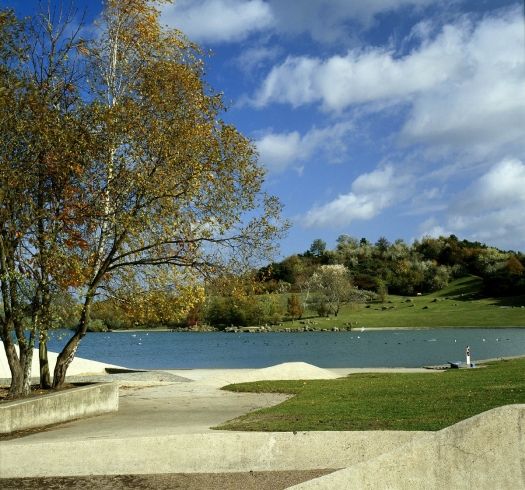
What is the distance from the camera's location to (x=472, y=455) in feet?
27.1

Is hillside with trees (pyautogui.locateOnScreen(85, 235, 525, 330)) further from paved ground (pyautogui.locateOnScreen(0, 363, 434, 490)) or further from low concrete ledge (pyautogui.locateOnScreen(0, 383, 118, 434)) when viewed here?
low concrete ledge (pyautogui.locateOnScreen(0, 383, 118, 434))

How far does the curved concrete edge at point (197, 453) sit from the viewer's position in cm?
1066

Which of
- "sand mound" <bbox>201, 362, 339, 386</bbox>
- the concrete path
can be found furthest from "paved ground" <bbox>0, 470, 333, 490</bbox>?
"sand mound" <bbox>201, 362, 339, 386</bbox>

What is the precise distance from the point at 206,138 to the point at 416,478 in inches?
453

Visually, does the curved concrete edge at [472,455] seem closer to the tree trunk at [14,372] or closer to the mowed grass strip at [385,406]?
the mowed grass strip at [385,406]

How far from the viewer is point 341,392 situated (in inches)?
757

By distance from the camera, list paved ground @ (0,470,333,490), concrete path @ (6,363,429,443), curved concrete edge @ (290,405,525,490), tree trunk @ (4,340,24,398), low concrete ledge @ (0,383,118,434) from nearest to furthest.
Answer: curved concrete edge @ (290,405,525,490) → paved ground @ (0,470,333,490) → concrete path @ (6,363,429,443) → low concrete ledge @ (0,383,118,434) → tree trunk @ (4,340,24,398)

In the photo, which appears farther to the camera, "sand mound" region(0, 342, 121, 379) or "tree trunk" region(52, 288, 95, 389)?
"sand mound" region(0, 342, 121, 379)

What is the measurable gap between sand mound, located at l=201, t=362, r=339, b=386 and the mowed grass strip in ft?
16.4

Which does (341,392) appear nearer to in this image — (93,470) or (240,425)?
(240,425)

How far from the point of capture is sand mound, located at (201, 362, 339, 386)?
2589 cm

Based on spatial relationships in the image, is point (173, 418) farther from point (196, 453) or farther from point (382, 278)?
point (382, 278)

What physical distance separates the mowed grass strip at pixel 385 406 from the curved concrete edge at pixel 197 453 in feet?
3.17

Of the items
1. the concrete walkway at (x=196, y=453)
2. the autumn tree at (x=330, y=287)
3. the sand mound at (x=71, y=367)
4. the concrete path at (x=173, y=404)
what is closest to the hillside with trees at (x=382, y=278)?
the autumn tree at (x=330, y=287)
